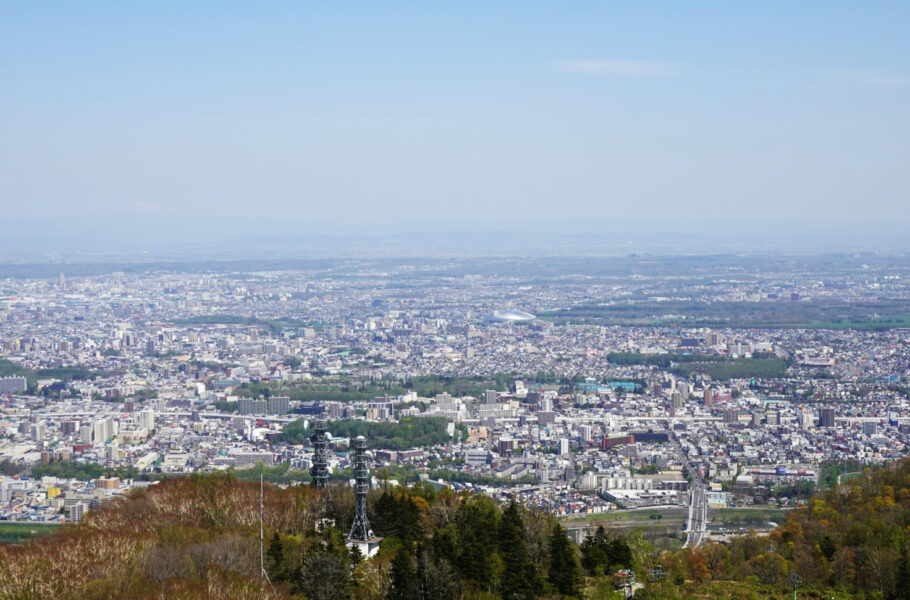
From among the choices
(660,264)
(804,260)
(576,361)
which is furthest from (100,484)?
(804,260)

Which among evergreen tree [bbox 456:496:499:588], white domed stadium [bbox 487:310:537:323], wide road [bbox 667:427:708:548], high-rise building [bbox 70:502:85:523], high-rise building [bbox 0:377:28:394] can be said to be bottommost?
wide road [bbox 667:427:708:548]

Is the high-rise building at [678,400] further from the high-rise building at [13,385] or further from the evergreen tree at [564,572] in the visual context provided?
the evergreen tree at [564,572]

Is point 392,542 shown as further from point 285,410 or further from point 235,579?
point 285,410

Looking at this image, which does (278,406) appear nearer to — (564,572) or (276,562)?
(276,562)

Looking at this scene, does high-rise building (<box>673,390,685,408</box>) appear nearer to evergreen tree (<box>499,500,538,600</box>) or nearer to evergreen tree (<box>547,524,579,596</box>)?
evergreen tree (<box>499,500,538,600</box>)

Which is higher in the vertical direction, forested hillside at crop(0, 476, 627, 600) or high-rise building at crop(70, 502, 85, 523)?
forested hillside at crop(0, 476, 627, 600)

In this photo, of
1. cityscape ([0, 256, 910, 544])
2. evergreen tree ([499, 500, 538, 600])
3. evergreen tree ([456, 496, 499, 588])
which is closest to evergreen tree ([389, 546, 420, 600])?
evergreen tree ([456, 496, 499, 588])

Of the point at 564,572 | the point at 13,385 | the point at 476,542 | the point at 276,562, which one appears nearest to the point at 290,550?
the point at 276,562
